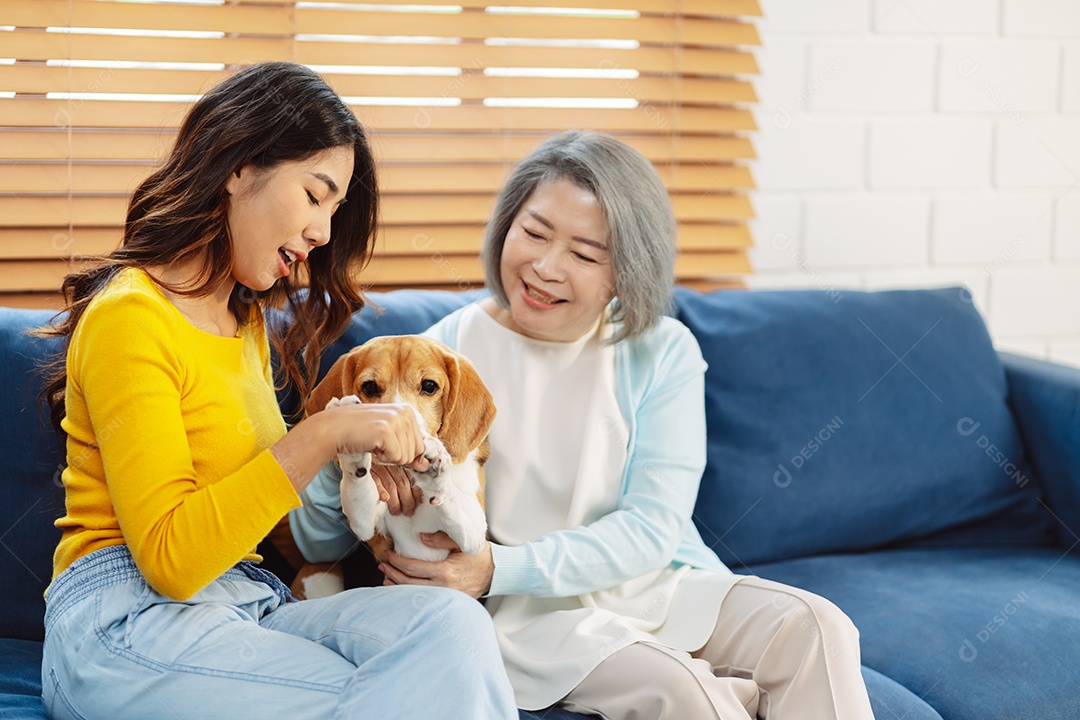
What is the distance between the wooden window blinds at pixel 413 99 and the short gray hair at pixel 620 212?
0.48m

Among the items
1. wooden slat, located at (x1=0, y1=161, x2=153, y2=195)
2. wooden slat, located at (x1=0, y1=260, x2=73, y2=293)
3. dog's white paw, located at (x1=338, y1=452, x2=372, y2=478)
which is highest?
wooden slat, located at (x1=0, y1=161, x2=153, y2=195)

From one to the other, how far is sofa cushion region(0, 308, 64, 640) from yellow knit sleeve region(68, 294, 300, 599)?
43 cm

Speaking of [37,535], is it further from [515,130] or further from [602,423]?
[515,130]

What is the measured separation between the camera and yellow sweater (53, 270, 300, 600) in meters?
1.24

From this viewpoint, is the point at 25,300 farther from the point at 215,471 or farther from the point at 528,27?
the point at 528,27

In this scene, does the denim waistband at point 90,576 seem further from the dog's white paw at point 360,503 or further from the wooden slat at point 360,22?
the wooden slat at point 360,22

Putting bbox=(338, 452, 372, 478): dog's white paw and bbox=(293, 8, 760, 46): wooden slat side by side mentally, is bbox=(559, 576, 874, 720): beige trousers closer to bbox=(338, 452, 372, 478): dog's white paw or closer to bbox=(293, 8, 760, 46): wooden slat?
bbox=(338, 452, 372, 478): dog's white paw

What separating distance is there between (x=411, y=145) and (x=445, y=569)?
1065 millimetres

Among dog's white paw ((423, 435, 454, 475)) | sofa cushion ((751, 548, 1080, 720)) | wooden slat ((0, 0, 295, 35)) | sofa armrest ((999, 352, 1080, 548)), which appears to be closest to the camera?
dog's white paw ((423, 435, 454, 475))

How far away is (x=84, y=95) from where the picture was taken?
197 centimetres

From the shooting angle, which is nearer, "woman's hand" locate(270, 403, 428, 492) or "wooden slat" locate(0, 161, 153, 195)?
"woman's hand" locate(270, 403, 428, 492)

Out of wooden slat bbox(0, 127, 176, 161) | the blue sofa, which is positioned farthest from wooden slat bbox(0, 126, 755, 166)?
the blue sofa

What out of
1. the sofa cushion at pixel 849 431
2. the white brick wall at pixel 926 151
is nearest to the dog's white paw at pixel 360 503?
the sofa cushion at pixel 849 431

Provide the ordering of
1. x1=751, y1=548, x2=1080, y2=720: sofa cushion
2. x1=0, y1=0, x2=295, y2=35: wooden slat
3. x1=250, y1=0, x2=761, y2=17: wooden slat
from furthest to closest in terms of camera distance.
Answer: x1=250, y1=0, x2=761, y2=17: wooden slat → x1=0, y1=0, x2=295, y2=35: wooden slat → x1=751, y1=548, x2=1080, y2=720: sofa cushion
